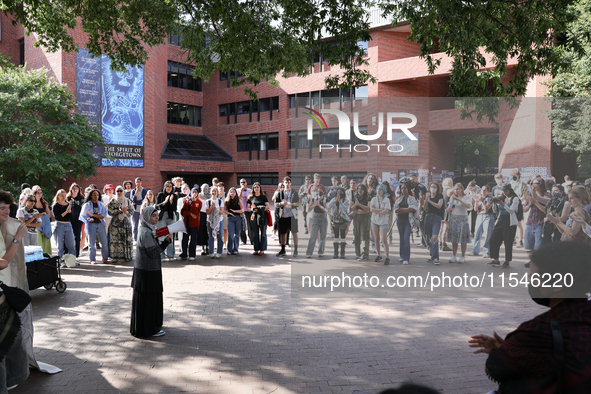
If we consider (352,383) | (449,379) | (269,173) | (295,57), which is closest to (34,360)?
(352,383)

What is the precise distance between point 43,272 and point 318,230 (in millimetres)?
5045

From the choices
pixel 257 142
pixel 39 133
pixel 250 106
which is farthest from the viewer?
pixel 250 106

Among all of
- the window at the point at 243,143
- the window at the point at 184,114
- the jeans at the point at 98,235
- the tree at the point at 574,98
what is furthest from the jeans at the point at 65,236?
the window at the point at 243,143

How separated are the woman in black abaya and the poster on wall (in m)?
22.5

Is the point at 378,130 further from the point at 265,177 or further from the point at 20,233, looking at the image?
the point at 265,177

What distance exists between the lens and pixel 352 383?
434 centimetres

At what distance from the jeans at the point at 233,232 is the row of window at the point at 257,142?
1049 inches

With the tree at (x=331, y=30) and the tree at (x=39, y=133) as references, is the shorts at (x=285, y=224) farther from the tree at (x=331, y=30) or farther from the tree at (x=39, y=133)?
the tree at (x=39, y=133)

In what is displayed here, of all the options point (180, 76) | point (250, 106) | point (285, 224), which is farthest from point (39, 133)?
point (250, 106)

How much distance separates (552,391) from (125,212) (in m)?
10.9

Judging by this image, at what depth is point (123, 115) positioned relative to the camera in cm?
2820

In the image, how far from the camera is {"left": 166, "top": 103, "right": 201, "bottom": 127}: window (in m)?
39.0

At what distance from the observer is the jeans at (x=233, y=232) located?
40.7ft

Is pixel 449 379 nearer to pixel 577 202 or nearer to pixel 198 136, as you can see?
pixel 577 202
